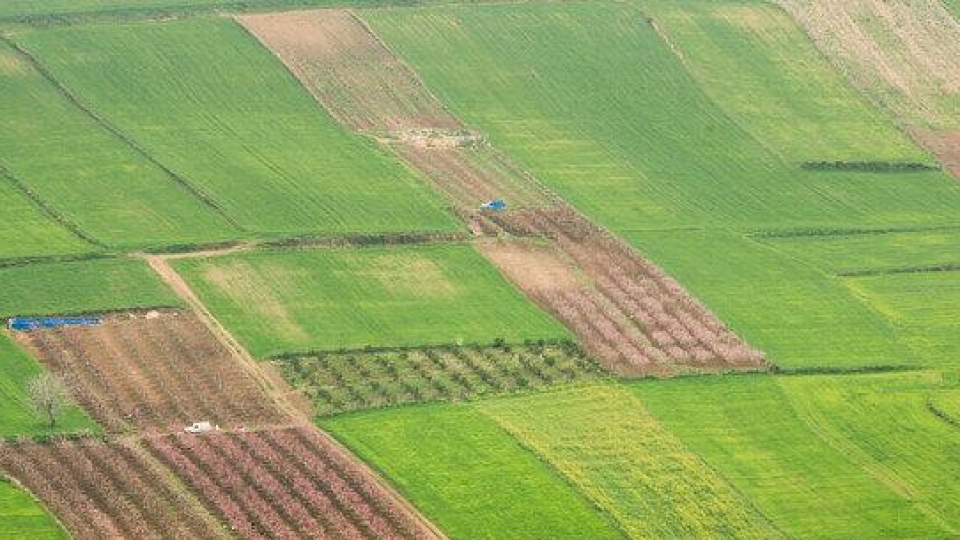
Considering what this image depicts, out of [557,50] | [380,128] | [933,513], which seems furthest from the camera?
[557,50]

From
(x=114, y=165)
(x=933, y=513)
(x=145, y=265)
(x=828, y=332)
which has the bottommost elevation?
(x=933, y=513)

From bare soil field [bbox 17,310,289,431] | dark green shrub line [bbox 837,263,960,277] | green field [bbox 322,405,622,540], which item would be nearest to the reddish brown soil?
green field [bbox 322,405,622,540]

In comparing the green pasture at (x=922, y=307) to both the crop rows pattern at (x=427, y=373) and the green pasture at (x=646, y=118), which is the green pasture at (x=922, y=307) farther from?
the crop rows pattern at (x=427, y=373)

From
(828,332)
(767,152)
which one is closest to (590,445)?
(828,332)

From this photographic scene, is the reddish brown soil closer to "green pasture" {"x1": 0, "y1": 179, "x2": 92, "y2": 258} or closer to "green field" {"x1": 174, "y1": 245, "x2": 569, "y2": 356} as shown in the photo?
"green field" {"x1": 174, "y1": 245, "x2": 569, "y2": 356}

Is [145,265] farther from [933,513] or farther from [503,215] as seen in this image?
[933,513]

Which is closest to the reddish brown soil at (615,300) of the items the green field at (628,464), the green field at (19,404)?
the green field at (628,464)

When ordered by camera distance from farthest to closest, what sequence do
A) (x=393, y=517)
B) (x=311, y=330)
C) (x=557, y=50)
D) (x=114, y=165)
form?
(x=557, y=50) → (x=114, y=165) → (x=311, y=330) → (x=393, y=517)
